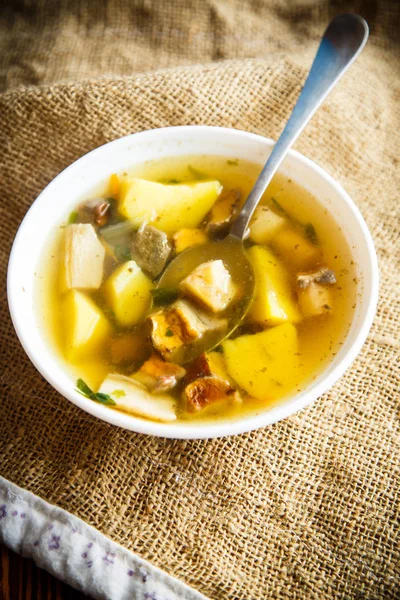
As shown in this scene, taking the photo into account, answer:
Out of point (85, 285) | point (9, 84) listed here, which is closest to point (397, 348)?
point (85, 285)

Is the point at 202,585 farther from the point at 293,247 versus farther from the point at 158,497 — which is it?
the point at 293,247

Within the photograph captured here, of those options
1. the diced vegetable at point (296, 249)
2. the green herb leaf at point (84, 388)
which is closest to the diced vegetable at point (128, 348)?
the green herb leaf at point (84, 388)

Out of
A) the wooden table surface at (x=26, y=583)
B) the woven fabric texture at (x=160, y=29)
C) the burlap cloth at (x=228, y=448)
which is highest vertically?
the woven fabric texture at (x=160, y=29)

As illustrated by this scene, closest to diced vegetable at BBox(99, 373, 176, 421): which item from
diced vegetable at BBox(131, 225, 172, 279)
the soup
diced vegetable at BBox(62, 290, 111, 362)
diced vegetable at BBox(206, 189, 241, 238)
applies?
the soup

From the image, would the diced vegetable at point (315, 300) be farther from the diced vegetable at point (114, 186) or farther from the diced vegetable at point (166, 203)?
the diced vegetable at point (114, 186)

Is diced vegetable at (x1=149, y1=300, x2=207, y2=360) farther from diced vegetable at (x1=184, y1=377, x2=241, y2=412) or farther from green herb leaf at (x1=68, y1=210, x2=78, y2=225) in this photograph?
green herb leaf at (x1=68, y1=210, x2=78, y2=225)

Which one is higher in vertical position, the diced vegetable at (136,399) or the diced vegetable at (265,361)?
the diced vegetable at (265,361)
